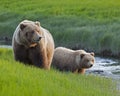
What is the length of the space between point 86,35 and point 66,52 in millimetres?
9534

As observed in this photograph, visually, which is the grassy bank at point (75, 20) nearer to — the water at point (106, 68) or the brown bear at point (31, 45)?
the water at point (106, 68)

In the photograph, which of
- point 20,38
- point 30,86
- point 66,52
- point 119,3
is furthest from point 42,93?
point 119,3

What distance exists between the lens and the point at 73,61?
16.6m

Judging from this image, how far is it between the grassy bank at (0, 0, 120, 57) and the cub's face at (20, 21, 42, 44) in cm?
1165

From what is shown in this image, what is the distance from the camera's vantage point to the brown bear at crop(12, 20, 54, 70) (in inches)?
482

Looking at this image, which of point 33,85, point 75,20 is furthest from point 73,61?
point 75,20

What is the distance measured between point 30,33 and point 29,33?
0.03m

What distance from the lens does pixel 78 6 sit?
35562mm

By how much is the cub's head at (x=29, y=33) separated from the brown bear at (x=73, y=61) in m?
3.91

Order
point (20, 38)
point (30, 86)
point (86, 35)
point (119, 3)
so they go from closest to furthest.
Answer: point (30, 86)
point (20, 38)
point (86, 35)
point (119, 3)

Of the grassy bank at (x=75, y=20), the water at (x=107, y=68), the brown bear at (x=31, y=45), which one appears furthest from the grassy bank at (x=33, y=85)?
the grassy bank at (x=75, y=20)

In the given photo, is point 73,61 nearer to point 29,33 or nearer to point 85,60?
point 85,60

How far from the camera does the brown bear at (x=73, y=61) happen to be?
16062 millimetres

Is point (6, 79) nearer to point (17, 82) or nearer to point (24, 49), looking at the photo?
point (17, 82)
